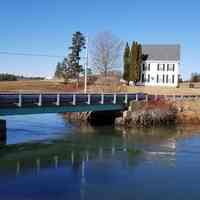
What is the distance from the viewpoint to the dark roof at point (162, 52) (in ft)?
232

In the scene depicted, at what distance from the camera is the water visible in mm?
15258

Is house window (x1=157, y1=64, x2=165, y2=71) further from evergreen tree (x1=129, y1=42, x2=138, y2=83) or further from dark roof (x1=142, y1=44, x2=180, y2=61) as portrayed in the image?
evergreen tree (x1=129, y1=42, x2=138, y2=83)

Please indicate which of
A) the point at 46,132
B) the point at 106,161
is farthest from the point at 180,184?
the point at 46,132

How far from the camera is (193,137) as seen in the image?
30594 millimetres

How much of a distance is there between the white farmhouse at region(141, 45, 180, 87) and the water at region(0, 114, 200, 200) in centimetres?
3871

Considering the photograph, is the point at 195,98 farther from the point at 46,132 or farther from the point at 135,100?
the point at 46,132

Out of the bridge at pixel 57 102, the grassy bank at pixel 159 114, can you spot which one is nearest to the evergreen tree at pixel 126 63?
the grassy bank at pixel 159 114

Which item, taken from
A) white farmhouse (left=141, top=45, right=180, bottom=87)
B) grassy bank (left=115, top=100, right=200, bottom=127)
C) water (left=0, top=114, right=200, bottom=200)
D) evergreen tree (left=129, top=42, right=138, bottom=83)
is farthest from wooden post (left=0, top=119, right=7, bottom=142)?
white farmhouse (left=141, top=45, right=180, bottom=87)

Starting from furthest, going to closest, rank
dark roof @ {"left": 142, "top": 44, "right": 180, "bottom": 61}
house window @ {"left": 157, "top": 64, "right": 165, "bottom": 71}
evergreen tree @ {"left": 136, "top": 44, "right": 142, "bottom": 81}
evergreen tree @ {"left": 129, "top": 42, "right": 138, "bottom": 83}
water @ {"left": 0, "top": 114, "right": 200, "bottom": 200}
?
1. dark roof @ {"left": 142, "top": 44, "right": 180, "bottom": 61}
2. house window @ {"left": 157, "top": 64, "right": 165, "bottom": 71}
3. evergreen tree @ {"left": 136, "top": 44, "right": 142, "bottom": 81}
4. evergreen tree @ {"left": 129, "top": 42, "right": 138, "bottom": 83}
5. water @ {"left": 0, "top": 114, "right": 200, "bottom": 200}

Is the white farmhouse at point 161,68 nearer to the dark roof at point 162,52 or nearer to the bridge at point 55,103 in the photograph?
the dark roof at point 162,52

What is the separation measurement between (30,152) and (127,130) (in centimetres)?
1298

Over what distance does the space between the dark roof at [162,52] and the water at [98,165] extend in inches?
1587

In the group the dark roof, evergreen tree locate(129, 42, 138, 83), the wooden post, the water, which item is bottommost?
the water

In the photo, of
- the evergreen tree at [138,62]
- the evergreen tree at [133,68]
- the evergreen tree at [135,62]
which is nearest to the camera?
the evergreen tree at [133,68]
